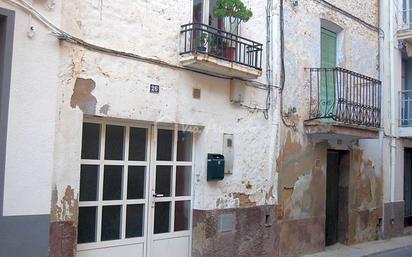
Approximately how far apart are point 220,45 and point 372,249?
6153 millimetres

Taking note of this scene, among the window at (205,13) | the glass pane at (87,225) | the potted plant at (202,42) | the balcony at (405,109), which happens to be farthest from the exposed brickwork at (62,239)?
the balcony at (405,109)

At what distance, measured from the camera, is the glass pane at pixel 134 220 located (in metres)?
7.36

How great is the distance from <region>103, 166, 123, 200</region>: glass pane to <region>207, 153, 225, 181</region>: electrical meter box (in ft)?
5.10

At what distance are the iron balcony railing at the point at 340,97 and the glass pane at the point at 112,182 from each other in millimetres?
4750

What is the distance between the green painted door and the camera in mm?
10670

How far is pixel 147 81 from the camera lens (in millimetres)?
7312

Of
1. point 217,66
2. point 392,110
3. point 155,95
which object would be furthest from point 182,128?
point 392,110

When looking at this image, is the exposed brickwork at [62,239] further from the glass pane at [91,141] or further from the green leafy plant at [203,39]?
the green leafy plant at [203,39]

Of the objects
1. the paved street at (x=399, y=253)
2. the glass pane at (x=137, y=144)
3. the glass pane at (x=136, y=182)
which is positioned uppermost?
the glass pane at (x=137, y=144)

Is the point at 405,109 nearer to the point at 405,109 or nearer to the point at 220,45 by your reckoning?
the point at 405,109

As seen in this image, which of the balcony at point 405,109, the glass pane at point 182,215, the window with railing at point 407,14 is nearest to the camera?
the glass pane at point 182,215

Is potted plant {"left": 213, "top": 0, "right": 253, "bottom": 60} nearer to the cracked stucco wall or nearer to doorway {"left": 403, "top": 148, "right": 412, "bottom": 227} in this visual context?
the cracked stucco wall

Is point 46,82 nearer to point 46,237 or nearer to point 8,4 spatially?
point 8,4

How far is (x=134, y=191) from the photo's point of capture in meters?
7.46
